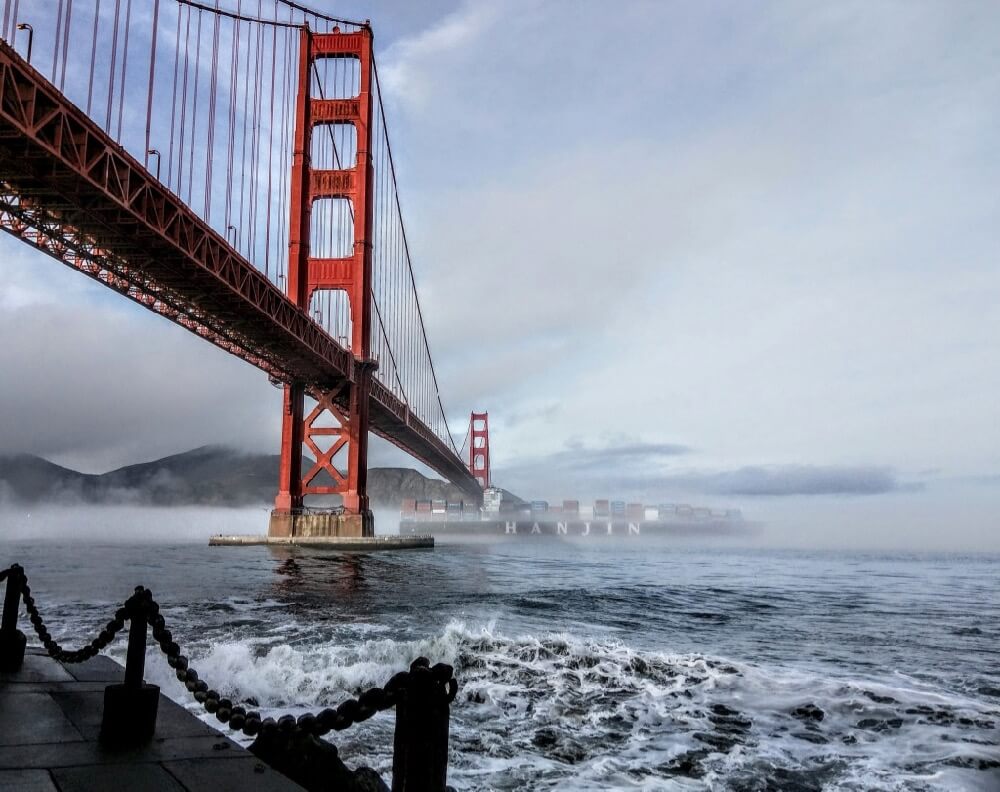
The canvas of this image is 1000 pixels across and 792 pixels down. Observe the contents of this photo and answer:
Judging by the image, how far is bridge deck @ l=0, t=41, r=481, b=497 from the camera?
55.8ft

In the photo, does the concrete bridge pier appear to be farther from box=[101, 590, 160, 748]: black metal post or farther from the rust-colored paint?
box=[101, 590, 160, 748]: black metal post

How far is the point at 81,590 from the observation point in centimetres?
1534

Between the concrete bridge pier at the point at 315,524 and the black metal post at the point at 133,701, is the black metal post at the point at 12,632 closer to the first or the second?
the black metal post at the point at 133,701

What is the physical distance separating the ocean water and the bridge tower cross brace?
25.0 metres

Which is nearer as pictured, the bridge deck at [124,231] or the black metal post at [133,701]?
the black metal post at [133,701]

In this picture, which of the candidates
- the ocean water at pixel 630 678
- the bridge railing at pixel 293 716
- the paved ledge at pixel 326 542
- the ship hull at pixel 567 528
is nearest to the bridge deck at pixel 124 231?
the paved ledge at pixel 326 542

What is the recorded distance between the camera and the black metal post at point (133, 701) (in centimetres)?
340

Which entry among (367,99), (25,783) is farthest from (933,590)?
(367,99)

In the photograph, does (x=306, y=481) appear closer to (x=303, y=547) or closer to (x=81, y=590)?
(x=303, y=547)

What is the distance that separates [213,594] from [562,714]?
35.7 feet

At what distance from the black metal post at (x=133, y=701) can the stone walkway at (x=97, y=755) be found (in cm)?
7

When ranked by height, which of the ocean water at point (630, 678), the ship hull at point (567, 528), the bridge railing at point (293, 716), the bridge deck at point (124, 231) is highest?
the bridge deck at point (124, 231)

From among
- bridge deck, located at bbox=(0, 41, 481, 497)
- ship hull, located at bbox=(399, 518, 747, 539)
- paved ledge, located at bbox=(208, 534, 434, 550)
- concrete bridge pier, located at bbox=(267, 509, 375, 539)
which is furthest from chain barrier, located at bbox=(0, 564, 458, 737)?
ship hull, located at bbox=(399, 518, 747, 539)

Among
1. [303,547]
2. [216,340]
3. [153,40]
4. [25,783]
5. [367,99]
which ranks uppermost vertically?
[367,99]
